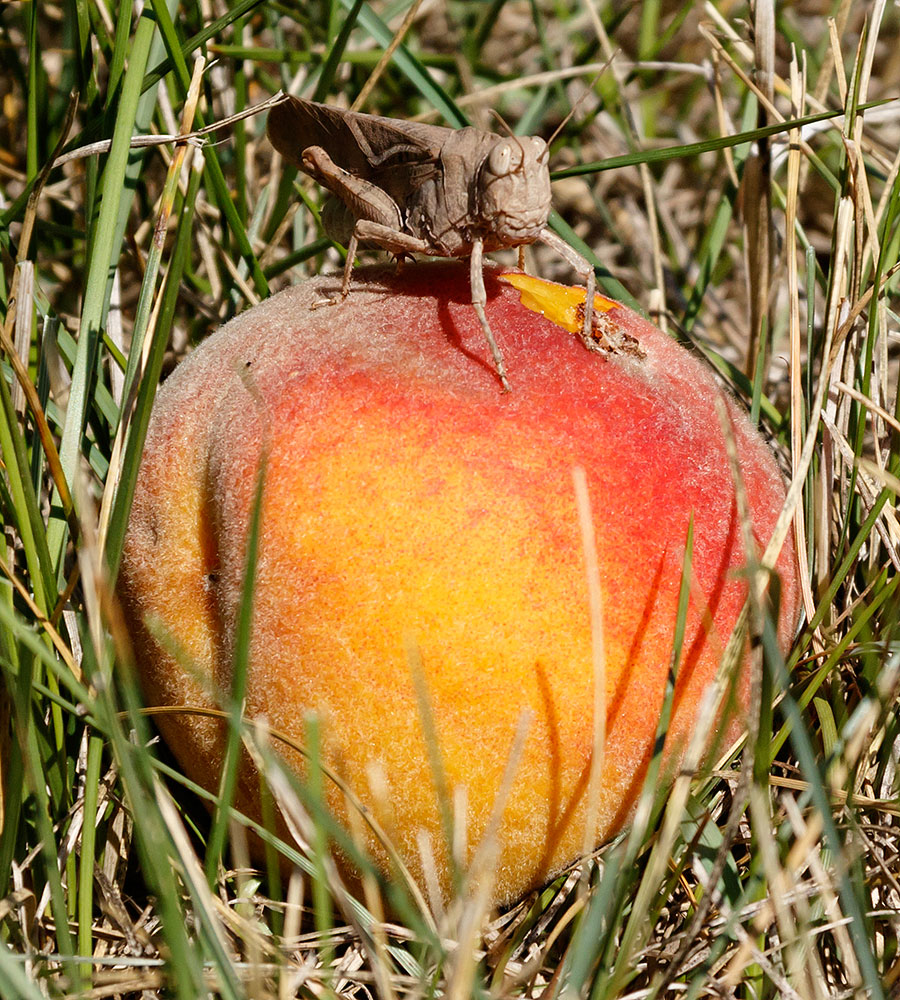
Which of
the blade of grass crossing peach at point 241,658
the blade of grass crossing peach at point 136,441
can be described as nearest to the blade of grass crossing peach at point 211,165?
the blade of grass crossing peach at point 136,441

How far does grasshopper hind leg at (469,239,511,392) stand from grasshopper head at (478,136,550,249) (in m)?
0.06

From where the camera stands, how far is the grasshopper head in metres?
1.86

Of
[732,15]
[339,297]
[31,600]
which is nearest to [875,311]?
[339,297]

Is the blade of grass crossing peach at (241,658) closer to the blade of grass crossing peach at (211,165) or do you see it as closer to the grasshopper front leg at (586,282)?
the grasshopper front leg at (586,282)

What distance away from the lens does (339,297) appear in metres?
2.02

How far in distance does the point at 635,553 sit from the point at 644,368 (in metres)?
0.40

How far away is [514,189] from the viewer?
1.87 m

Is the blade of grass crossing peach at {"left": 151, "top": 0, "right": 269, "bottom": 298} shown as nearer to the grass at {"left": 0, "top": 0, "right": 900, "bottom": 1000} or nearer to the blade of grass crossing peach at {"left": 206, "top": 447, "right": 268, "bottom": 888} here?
the grass at {"left": 0, "top": 0, "right": 900, "bottom": 1000}

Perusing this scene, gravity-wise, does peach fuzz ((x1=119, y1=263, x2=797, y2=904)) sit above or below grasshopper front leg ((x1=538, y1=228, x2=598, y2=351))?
below

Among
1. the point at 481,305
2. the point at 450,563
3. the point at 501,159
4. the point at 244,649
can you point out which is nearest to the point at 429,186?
the point at 501,159

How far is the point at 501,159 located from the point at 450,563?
704 mm

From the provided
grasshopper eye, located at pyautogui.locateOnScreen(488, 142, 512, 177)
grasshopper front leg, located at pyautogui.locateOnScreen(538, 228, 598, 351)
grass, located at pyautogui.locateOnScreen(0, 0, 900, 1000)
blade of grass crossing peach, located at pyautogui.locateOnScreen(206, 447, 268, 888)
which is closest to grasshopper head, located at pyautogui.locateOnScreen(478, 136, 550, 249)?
grasshopper eye, located at pyautogui.locateOnScreen(488, 142, 512, 177)

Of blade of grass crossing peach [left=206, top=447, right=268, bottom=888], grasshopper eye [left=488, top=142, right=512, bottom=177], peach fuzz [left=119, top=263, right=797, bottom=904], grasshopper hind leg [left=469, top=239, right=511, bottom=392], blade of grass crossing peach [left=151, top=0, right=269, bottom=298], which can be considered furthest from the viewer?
blade of grass crossing peach [left=151, top=0, right=269, bottom=298]

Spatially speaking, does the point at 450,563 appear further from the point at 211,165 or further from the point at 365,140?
the point at 211,165
